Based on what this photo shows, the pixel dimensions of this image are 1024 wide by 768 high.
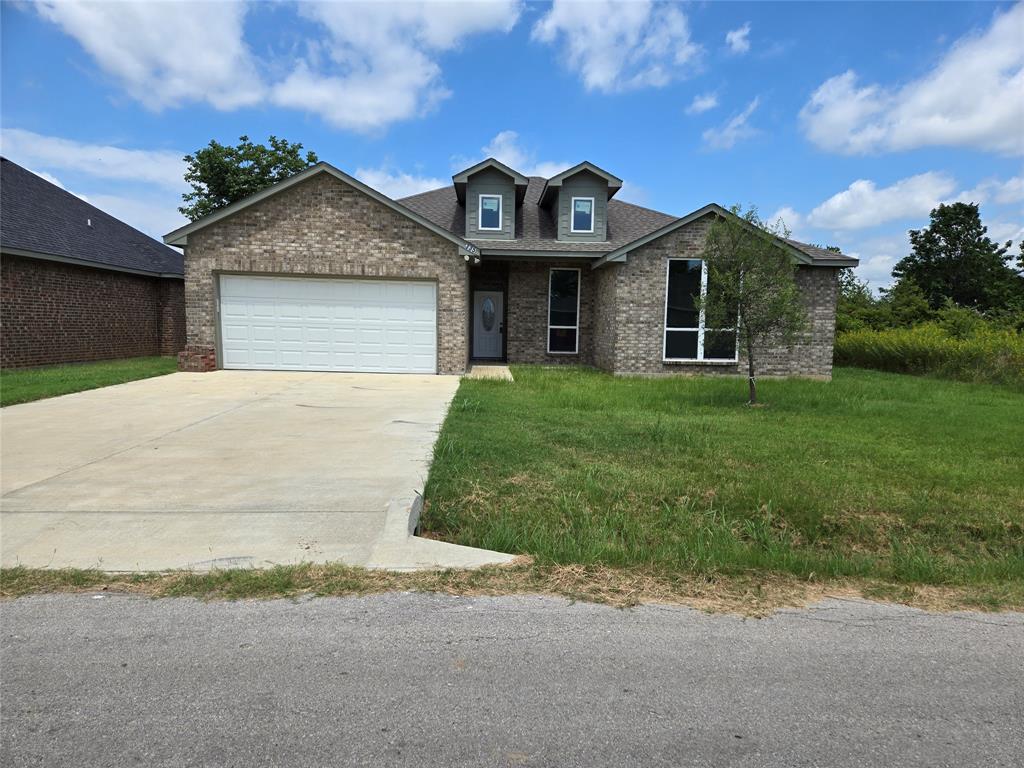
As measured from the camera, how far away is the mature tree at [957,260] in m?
40.8

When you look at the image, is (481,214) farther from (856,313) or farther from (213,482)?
(856,313)

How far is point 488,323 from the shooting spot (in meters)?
19.5

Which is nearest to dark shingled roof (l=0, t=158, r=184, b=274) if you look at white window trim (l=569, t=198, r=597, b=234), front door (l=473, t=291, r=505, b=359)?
front door (l=473, t=291, r=505, b=359)

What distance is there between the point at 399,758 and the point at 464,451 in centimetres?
467

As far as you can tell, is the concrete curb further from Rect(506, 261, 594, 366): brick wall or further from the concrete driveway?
Rect(506, 261, 594, 366): brick wall

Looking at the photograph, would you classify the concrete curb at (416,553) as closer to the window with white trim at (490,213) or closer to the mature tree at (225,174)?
the window with white trim at (490,213)

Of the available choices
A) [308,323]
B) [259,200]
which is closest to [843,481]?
[308,323]

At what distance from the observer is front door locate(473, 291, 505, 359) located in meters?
19.2

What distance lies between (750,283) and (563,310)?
7943 mm

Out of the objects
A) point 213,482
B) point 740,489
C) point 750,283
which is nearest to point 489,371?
point 750,283

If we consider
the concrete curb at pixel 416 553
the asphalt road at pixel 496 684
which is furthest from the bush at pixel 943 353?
the concrete curb at pixel 416 553

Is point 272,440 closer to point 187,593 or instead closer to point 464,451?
point 464,451

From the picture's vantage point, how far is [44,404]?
9.77m

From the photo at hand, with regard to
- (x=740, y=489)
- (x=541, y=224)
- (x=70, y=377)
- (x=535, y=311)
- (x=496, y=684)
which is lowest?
(x=496, y=684)
